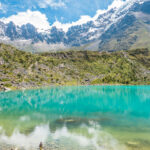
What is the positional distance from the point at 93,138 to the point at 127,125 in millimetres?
13472

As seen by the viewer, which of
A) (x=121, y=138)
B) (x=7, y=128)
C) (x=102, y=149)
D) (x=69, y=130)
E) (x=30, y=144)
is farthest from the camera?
(x=7, y=128)

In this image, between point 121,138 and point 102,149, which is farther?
point 121,138

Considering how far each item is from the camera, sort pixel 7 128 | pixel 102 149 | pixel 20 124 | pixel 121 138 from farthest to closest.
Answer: pixel 20 124 → pixel 7 128 → pixel 121 138 → pixel 102 149

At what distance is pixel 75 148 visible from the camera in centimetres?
3094

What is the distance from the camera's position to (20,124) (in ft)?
156

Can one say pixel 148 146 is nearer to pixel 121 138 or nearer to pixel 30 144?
pixel 121 138

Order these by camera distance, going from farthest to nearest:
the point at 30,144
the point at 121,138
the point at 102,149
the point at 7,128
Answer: the point at 7,128, the point at 121,138, the point at 30,144, the point at 102,149

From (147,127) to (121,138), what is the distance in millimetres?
11442

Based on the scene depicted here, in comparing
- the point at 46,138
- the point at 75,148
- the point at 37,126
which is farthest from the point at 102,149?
the point at 37,126

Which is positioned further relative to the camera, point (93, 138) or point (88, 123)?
point (88, 123)

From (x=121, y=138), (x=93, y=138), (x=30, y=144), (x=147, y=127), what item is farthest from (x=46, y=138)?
(x=147, y=127)

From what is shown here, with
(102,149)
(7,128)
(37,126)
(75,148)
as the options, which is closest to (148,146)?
(102,149)

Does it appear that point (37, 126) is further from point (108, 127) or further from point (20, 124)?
point (108, 127)

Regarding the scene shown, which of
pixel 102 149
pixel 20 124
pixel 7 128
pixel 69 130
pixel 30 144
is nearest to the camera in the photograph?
pixel 102 149
